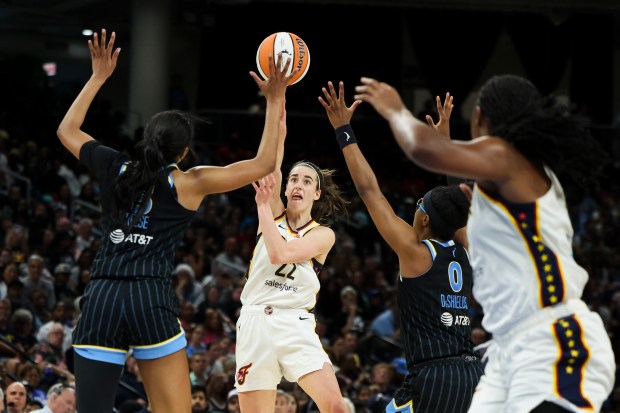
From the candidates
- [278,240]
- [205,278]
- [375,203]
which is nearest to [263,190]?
[278,240]

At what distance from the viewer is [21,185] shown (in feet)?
52.6

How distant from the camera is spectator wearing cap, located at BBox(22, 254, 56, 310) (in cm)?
1244

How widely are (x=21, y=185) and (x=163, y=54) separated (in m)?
5.23

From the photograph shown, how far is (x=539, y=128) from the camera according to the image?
4156 mm

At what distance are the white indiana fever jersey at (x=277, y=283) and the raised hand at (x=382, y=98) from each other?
87.1 inches

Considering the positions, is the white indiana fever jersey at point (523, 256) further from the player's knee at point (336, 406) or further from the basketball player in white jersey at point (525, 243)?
the player's knee at point (336, 406)

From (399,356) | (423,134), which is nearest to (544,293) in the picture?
(423,134)

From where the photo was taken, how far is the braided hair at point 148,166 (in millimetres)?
5086

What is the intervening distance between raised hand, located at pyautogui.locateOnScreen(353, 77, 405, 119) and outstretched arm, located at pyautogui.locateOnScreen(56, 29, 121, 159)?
1.51 metres

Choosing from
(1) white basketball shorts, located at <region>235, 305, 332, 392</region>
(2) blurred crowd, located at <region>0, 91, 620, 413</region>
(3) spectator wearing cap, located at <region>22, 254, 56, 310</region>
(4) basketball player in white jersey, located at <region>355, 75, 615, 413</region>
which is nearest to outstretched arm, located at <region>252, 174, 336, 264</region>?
(1) white basketball shorts, located at <region>235, 305, 332, 392</region>

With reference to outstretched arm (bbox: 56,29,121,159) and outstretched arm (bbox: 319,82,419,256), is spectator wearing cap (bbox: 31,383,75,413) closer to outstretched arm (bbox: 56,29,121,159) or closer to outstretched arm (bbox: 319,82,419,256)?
outstretched arm (bbox: 56,29,121,159)

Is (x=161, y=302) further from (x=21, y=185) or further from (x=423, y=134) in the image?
(x=21, y=185)

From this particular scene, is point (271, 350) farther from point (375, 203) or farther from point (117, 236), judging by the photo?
point (117, 236)

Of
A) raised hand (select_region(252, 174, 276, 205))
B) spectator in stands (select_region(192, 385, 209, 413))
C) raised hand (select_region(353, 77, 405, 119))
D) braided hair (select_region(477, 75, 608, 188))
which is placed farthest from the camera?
spectator in stands (select_region(192, 385, 209, 413))
